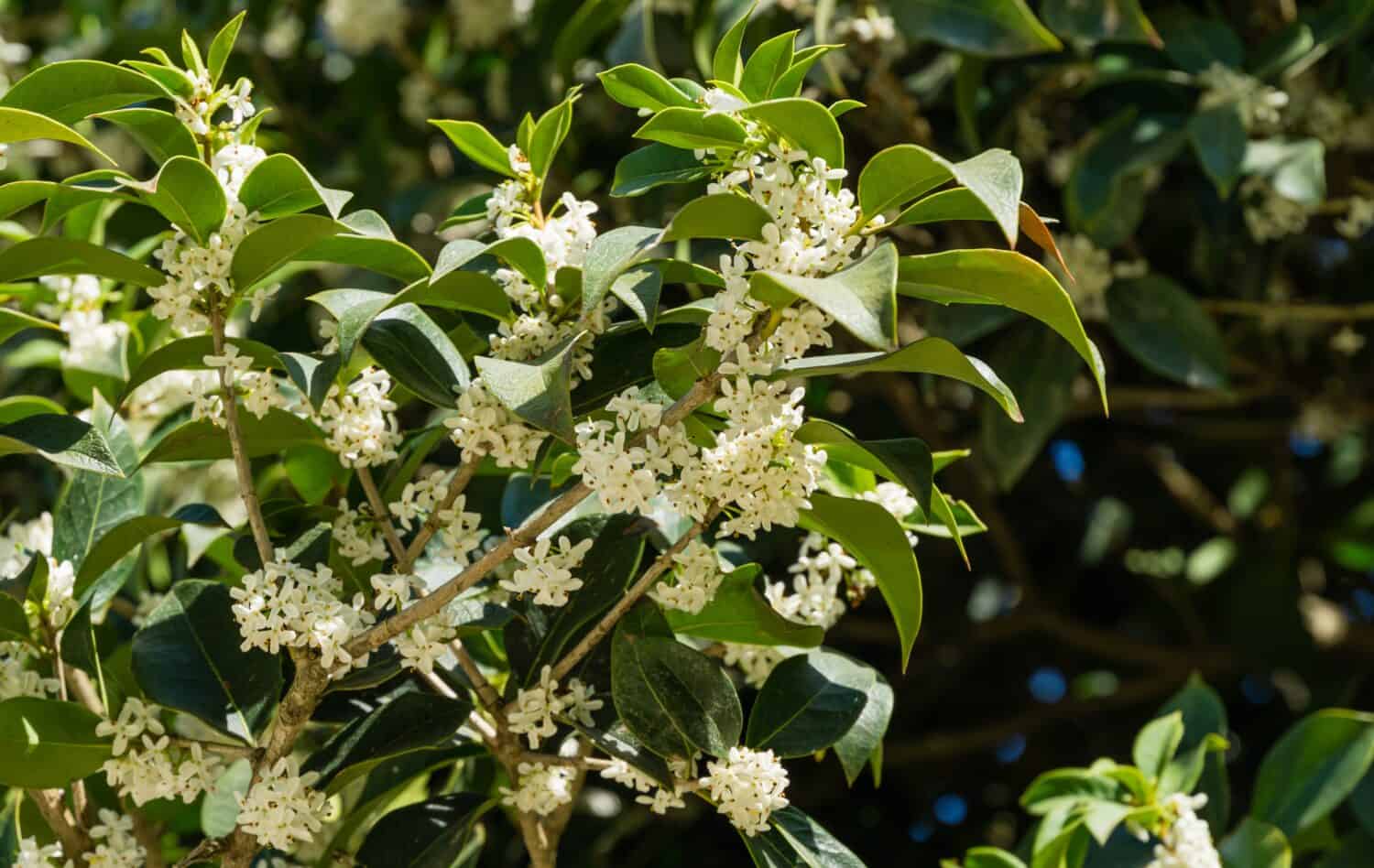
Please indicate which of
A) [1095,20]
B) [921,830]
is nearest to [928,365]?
[1095,20]

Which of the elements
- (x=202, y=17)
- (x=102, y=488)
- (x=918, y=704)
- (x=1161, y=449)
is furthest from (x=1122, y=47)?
(x=202, y=17)

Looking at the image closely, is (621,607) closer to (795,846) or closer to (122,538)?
(795,846)

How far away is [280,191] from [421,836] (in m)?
0.46

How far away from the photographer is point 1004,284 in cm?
86

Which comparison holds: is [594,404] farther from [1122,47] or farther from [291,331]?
[1122,47]

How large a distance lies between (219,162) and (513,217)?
193 mm

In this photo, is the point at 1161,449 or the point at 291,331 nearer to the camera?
the point at 291,331

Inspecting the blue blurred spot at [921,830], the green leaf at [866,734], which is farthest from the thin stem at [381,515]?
the blue blurred spot at [921,830]

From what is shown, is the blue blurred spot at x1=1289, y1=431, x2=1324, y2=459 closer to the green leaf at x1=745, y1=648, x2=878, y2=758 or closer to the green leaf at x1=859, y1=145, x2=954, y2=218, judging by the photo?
the green leaf at x1=745, y1=648, x2=878, y2=758

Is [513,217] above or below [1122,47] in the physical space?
above

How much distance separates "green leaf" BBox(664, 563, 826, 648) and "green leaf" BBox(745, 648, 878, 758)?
3 cm

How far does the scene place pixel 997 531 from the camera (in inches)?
91.6

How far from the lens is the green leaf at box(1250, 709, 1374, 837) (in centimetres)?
146

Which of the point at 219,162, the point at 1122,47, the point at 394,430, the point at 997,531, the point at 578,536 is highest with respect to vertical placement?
the point at 219,162
